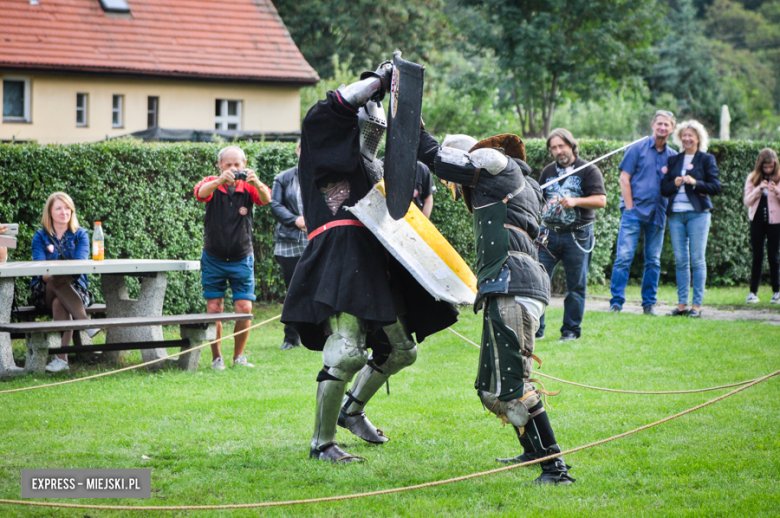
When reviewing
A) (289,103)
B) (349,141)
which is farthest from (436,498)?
(289,103)

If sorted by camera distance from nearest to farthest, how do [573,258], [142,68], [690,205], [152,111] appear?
[573,258], [690,205], [142,68], [152,111]

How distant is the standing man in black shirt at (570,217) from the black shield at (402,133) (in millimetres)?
3953

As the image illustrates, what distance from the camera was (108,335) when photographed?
7.84 metres

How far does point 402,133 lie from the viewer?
13.8ft

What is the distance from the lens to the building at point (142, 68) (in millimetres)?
21234

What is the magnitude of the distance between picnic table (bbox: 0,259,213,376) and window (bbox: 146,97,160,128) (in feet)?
52.2

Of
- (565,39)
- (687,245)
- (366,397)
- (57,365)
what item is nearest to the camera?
(366,397)

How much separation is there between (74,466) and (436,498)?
195 centimetres

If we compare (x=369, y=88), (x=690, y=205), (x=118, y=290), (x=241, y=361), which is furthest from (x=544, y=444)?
(x=690, y=205)

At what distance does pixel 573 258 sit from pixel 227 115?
1778 centimetres

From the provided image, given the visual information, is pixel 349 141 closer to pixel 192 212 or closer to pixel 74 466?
pixel 74 466

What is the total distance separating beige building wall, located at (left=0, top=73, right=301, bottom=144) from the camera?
21.4 metres

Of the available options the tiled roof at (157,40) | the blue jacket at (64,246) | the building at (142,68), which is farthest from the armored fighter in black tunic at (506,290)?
the tiled roof at (157,40)

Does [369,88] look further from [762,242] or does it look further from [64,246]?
[762,242]
